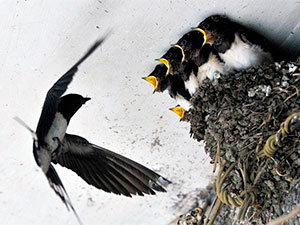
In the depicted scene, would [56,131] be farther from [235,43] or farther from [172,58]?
[235,43]

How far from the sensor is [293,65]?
275 centimetres

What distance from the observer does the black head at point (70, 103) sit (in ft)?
9.37

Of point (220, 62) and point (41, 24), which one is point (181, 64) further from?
point (41, 24)

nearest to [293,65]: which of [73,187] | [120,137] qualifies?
[120,137]

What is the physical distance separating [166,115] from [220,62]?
0.46 m

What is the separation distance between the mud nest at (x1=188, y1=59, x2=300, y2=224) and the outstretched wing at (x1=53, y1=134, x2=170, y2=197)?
328mm

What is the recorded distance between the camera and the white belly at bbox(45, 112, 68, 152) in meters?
2.63

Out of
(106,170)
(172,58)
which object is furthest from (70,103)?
(172,58)

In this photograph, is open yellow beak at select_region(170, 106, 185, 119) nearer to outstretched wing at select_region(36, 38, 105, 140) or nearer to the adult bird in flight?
the adult bird in flight

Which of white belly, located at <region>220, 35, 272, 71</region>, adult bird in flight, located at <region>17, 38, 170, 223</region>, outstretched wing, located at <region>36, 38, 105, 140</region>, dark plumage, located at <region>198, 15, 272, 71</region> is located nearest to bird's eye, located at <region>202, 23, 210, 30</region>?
dark plumage, located at <region>198, 15, 272, 71</region>

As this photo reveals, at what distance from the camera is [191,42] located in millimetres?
2980

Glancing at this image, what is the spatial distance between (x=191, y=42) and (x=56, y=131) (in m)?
0.76

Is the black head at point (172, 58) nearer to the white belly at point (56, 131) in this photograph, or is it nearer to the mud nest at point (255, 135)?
the mud nest at point (255, 135)

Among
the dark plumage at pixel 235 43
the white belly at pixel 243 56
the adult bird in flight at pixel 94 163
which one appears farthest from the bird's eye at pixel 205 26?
the adult bird in flight at pixel 94 163
